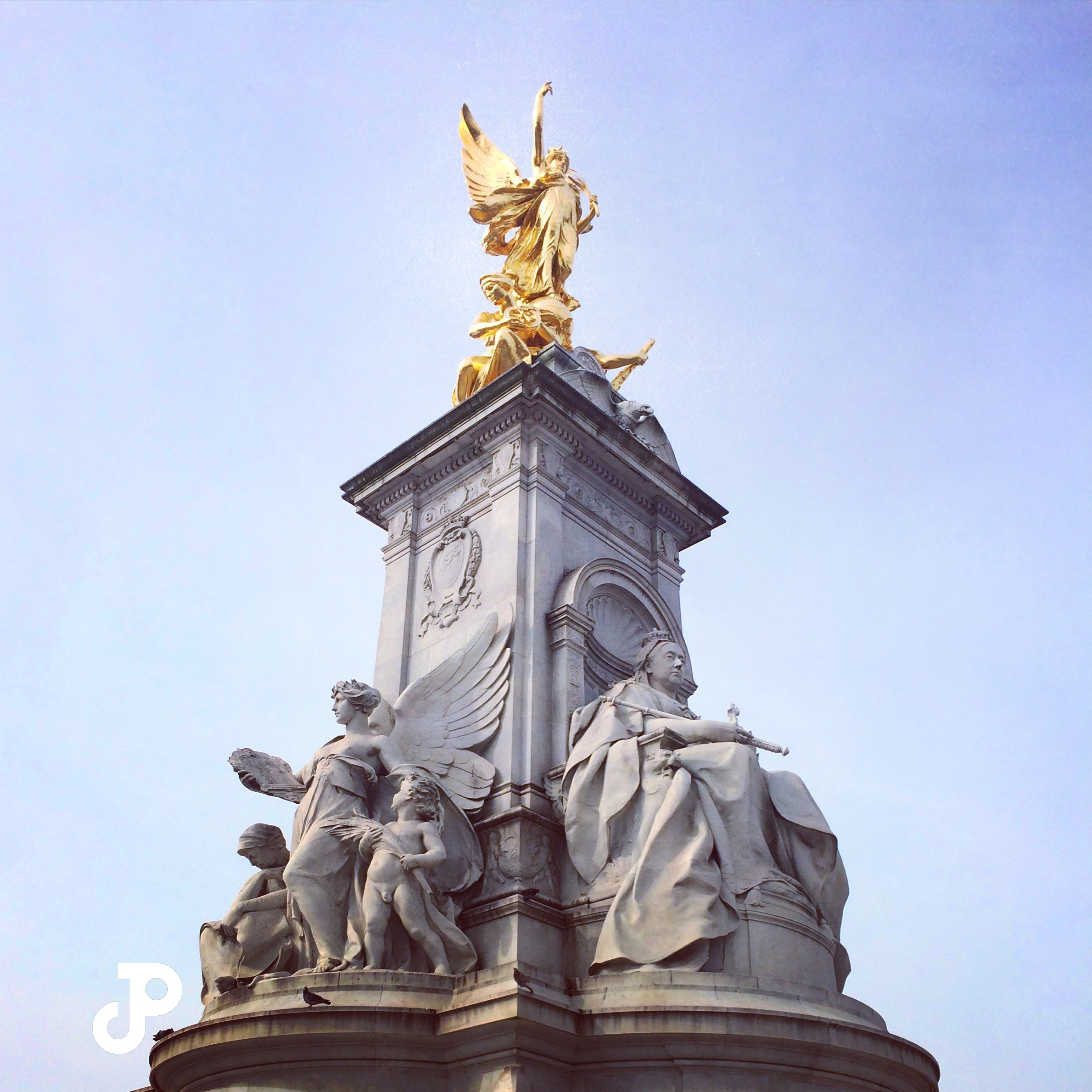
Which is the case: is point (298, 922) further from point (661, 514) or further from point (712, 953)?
point (661, 514)

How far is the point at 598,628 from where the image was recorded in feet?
49.4

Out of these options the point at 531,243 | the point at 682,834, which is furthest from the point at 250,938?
the point at 531,243

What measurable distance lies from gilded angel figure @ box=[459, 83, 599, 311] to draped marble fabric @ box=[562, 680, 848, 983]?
7.81 metres

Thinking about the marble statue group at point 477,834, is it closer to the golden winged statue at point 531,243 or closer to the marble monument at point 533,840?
the marble monument at point 533,840

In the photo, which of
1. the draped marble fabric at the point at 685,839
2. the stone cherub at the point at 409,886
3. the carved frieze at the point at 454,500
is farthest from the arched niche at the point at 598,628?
the stone cherub at the point at 409,886

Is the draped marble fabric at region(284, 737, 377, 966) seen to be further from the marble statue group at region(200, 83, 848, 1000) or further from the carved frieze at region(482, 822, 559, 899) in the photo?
the carved frieze at region(482, 822, 559, 899)

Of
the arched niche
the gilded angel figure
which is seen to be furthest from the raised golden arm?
the arched niche

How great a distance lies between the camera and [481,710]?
44.5 feet

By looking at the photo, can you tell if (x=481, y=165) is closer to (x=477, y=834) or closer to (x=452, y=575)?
(x=452, y=575)

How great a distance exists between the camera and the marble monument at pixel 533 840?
9.91 meters

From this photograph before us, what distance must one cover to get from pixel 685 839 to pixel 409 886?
2.70 metres

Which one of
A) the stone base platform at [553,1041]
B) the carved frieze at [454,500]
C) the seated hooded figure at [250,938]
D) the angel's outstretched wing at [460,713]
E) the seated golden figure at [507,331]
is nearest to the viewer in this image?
the stone base platform at [553,1041]

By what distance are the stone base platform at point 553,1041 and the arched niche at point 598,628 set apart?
3525 millimetres

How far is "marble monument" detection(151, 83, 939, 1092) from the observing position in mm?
9906
